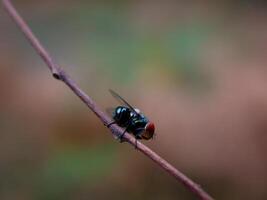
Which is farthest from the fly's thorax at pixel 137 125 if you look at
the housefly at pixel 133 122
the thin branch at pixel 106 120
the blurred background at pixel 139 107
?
the blurred background at pixel 139 107

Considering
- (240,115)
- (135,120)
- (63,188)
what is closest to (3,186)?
(63,188)

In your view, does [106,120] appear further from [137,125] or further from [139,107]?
[139,107]

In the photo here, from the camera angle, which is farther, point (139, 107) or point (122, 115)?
point (139, 107)

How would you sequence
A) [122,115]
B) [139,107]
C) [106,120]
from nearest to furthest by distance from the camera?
[106,120]
[122,115]
[139,107]

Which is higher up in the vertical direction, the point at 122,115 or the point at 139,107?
the point at 122,115

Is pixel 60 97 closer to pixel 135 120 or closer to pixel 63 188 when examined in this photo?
pixel 63 188

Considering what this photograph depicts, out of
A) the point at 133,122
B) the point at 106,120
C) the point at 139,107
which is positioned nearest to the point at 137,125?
the point at 133,122

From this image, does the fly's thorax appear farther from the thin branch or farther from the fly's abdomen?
the thin branch
